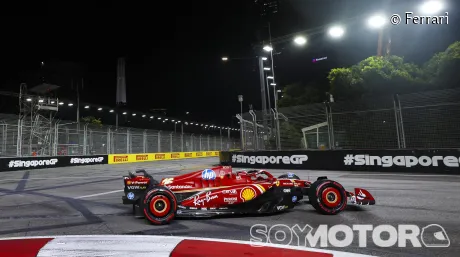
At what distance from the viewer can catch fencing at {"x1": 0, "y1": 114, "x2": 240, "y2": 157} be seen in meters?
21.0

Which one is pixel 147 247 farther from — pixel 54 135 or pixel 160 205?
pixel 54 135

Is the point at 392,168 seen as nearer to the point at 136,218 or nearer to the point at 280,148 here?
the point at 280,148

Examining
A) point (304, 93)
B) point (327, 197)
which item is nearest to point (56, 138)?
point (304, 93)

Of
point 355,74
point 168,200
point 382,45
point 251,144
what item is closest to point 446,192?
point 168,200

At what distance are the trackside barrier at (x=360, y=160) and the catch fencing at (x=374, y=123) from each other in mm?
330

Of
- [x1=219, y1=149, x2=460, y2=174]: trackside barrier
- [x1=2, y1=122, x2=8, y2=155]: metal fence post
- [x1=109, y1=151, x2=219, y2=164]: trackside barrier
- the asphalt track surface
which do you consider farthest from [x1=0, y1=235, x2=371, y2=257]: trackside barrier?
[x1=109, y1=151, x2=219, y2=164]: trackside barrier

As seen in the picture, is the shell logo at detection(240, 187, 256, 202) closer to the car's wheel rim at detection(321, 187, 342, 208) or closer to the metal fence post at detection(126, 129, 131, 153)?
the car's wheel rim at detection(321, 187, 342, 208)

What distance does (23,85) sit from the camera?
23062 mm

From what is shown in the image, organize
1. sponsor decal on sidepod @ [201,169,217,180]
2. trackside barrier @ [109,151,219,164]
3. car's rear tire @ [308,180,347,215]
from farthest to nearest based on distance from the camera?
1. trackside barrier @ [109,151,219,164]
2. sponsor decal on sidepod @ [201,169,217,180]
3. car's rear tire @ [308,180,347,215]

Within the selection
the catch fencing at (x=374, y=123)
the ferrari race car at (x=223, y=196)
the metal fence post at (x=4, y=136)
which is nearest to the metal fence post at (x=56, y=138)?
the metal fence post at (x=4, y=136)

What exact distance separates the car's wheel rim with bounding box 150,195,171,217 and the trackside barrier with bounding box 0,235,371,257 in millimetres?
795

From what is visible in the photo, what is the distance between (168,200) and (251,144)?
12952mm

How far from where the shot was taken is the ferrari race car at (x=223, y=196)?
4796 millimetres

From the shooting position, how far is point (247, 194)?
508 centimetres
